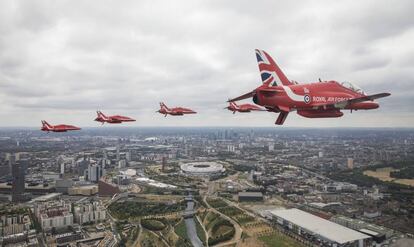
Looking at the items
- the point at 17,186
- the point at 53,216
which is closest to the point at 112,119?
the point at 53,216

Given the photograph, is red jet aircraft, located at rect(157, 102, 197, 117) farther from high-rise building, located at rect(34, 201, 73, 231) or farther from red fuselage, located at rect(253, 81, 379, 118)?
high-rise building, located at rect(34, 201, 73, 231)

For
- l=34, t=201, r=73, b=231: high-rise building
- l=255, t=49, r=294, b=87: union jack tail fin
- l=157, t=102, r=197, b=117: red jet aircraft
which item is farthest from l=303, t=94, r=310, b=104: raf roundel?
l=34, t=201, r=73, b=231: high-rise building

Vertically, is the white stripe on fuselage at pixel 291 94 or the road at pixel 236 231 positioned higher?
the white stripe on fuselage at pixel 291 94

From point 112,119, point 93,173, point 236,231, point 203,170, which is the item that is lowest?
point 236,231

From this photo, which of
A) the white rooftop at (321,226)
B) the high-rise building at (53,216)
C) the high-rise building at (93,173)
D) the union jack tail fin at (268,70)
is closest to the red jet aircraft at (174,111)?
the union jack tail fin at (268,70)

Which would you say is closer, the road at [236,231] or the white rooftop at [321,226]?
the road at [236,231]

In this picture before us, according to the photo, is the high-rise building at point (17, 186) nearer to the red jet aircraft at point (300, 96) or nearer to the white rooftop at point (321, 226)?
the white rooftop at point (321, 226)

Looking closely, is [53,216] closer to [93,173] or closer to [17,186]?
[17,186]

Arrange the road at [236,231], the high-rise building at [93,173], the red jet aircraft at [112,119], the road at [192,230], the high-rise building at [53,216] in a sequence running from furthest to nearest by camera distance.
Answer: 1. the high-rise building at [93,173]
2. the high-rise building at [53,216]
3. the road at [192,230]
4. the road at [236,231]
5. the red jet aircraft at [112,119]
